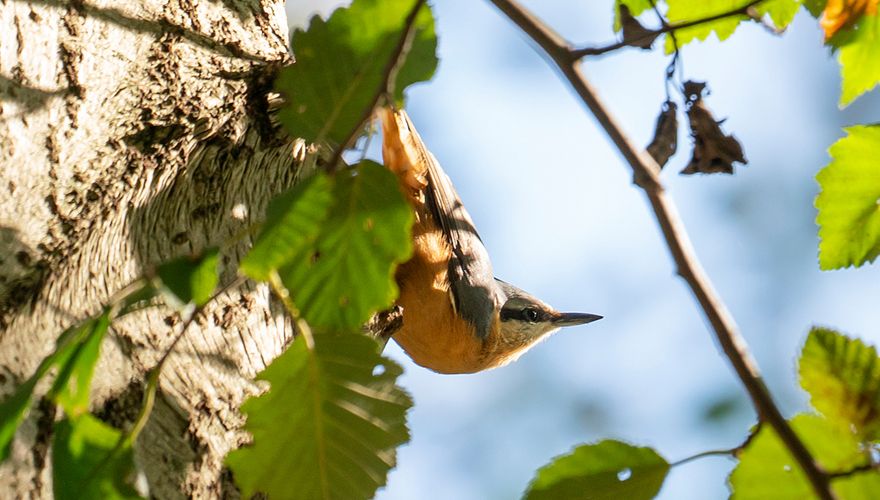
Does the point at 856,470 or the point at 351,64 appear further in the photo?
the point at 351,64

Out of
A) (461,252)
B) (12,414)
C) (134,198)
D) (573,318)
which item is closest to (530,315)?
(573,318)

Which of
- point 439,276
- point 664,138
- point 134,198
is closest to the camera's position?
point 664,138

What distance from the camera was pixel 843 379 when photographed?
3.95ft

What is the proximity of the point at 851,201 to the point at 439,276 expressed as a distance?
2.16 metres

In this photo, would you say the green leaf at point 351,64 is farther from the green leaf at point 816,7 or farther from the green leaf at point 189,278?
the green leaf at point 816,7

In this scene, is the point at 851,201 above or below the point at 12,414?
above

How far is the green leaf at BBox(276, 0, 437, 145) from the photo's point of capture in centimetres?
134

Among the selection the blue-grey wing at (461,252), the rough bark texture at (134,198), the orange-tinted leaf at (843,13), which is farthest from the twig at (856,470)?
the blue-grey wing at (461,252)

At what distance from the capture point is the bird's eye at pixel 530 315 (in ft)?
15.1

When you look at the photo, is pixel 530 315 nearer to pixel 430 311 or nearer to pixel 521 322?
pixel 521 322

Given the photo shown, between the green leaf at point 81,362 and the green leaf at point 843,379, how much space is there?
92cm

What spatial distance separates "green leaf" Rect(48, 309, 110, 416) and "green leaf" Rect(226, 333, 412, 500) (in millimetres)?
311

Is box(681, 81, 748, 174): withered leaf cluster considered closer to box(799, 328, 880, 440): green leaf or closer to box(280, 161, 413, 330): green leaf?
box(799, 328, 880, 440): green leaf

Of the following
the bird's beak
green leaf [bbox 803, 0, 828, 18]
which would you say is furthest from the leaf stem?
the bird's beak
